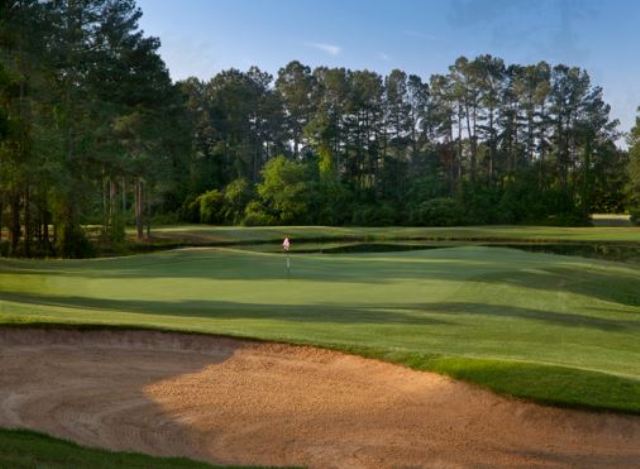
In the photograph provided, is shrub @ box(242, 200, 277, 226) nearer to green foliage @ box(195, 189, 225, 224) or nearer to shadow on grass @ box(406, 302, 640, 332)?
green foliage @ box(195, 189, 225, 224)

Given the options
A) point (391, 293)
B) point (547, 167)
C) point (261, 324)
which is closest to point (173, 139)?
point (391, 293)

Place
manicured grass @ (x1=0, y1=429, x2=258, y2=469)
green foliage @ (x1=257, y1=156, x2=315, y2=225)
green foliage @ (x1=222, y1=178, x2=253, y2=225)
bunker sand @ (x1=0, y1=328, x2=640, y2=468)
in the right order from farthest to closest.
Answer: green foliage @ (x1=222, y1=178, x2=253, y2=225)
green foliage @ (x1=257, y1=156, x2=315, y2=225)
bunker sand @ (x1=0, y1=328, x2=640, y2=468)
manicured grass @ (x1=0, y1=429, x2=258, y2=469)

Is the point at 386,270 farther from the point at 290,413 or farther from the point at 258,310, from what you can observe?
the point at 290,413

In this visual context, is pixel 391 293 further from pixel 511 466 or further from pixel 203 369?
pixel 511 466

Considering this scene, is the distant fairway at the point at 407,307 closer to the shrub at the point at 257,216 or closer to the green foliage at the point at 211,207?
the shrub at the point at 257,216

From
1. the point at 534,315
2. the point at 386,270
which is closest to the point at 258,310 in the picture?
the point at 534,315

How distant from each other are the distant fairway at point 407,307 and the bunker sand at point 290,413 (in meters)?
0.50

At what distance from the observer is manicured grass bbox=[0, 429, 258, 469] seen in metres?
6.15

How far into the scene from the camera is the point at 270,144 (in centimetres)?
11275

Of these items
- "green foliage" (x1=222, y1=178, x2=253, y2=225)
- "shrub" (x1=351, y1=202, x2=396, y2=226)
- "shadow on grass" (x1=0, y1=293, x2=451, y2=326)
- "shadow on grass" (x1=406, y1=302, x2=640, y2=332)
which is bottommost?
"shadow on grass" (x1=406, y1=302, x2=640, y2=332)

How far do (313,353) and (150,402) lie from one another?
3.18 meters

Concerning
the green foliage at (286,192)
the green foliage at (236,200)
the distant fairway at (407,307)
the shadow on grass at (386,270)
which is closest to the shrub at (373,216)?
the green foliage at (286,192)

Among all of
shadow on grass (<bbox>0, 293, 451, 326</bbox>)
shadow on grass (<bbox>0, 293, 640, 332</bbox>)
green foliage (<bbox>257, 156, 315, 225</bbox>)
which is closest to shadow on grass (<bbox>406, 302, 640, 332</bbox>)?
shadow on grass (<bbox>0, 293, 640, 332</bbox>)

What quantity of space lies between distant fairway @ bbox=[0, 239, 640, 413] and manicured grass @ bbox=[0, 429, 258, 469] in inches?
195
